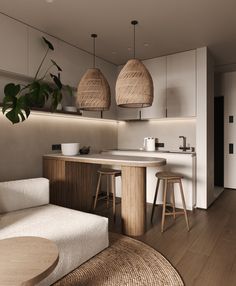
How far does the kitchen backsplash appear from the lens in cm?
438

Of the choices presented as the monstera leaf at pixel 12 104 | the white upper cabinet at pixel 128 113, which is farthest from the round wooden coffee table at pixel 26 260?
the white upper cabinet at pixel 128 113

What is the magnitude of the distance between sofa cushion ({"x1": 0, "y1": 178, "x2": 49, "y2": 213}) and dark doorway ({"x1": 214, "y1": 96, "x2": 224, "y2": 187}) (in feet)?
14.2

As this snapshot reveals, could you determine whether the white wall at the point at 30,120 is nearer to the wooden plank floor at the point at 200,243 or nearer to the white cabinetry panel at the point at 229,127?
the wooden plank floor at the point at 200,243

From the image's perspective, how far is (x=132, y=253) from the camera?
7.47ft

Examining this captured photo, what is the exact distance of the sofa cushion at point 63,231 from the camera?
1875 millimetres

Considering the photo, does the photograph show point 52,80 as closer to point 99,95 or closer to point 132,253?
point 99,95

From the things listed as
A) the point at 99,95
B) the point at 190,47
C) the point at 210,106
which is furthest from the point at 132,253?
the point at 190,47

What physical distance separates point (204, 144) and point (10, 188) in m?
2.97

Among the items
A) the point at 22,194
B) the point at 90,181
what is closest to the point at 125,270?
the point at 22,194

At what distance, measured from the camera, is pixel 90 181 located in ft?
12.2

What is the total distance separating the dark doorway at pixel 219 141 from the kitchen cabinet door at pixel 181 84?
1782 mm

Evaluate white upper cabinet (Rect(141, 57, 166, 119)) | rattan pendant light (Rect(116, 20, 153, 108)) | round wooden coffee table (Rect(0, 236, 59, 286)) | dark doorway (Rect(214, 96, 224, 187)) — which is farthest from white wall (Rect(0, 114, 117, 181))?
dark doorway (Rect(214, 96, 224, 187))

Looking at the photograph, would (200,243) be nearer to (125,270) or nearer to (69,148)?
(125,270)

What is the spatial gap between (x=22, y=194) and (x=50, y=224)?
62cm
